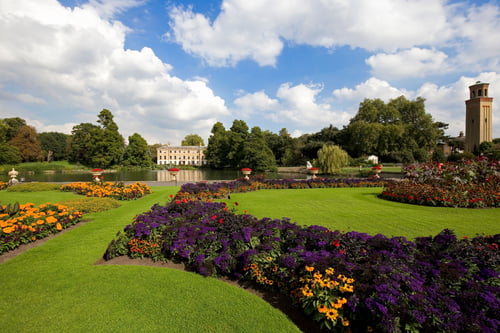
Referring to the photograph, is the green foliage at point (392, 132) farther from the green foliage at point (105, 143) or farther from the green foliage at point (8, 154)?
the green foliage at point (8, 154)

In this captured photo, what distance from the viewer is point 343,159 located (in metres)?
28.5

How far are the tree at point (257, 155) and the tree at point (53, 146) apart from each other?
1923 inches

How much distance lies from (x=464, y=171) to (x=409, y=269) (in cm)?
1061

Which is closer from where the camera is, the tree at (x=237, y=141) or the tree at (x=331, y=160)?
the tree at (x=331, y=160)

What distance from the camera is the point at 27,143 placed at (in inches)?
1863

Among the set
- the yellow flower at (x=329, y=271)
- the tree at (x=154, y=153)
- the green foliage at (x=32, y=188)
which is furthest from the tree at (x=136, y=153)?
the yellow flower at (x=329, y=271)

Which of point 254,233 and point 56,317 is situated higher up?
point 254,233

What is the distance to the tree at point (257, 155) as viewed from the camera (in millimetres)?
39156

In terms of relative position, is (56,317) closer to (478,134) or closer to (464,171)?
(464,171)

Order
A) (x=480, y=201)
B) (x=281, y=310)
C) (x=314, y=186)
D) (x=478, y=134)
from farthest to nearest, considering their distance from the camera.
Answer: (x=478, y=134), (x=314, y=186), (x=480, y=201), (x=281, y=310)

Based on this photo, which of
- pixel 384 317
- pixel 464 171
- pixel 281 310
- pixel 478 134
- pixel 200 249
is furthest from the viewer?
pixel 478 134

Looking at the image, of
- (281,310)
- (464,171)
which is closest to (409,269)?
(281,310)

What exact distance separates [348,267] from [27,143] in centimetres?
6242

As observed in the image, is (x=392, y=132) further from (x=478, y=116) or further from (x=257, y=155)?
(x=257, y=155)
